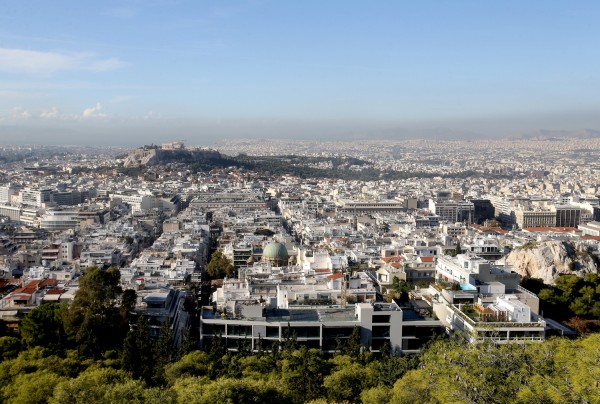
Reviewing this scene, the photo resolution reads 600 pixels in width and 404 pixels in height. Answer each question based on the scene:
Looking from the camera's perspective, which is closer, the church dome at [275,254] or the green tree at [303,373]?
the green tree at [303,373]

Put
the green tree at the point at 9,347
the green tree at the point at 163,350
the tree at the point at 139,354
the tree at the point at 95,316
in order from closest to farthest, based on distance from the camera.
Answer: the tree at the point at 139,354 → the green tree at the point at 163,350 → the green tree at the point at 9,347 → the tree at the point at 95,316

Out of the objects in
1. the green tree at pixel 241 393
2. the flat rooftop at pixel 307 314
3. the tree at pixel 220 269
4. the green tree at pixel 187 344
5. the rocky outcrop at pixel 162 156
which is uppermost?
the rocky outcrop at pixel 162 156

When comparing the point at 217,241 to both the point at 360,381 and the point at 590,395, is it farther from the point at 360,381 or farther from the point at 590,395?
the point at 590,395

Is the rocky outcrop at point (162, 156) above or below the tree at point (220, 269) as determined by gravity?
above

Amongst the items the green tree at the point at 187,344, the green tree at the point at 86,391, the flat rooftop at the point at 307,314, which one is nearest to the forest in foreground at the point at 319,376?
the green tree at the point at 86,391

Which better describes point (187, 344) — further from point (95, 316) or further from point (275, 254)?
point (275, 254)

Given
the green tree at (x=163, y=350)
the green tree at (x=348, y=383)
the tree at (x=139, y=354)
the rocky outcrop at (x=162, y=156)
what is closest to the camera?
the green tree at (x=348, y=383)

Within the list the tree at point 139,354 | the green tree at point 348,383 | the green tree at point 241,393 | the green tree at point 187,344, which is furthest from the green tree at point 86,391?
the green tree at point 348,383

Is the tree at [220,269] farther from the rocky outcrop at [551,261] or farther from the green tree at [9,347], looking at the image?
the rocky outcrop at [551,261]
